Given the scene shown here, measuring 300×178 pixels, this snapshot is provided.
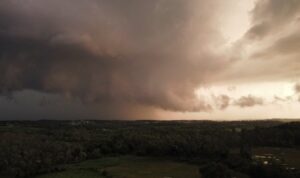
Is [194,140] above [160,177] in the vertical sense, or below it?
above

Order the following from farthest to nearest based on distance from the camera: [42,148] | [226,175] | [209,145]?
[42,148]
[209,145]
[226,175]

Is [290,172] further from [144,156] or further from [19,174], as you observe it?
[19,174]

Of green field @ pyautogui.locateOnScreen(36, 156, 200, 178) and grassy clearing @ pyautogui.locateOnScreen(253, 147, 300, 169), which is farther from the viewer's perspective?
grassy clearing @ pyautogui.locateOnScreen(253, 147, 300, 169)

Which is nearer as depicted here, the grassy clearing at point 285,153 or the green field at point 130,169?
the green field at point 130,169

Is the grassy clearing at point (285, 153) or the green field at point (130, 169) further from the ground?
the grassy clearing at point (285, 153)

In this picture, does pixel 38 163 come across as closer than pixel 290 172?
No

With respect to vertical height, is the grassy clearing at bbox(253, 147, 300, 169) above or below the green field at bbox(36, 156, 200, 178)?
above

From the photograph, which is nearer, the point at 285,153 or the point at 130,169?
the point at 130,169

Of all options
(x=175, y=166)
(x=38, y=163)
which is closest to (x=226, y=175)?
(x=175, y=166)
